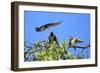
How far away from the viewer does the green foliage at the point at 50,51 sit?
1518mm

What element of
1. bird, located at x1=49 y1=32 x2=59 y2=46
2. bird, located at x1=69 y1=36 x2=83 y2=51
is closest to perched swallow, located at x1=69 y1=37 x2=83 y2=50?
bird, located at x1=69 y1=36 x2=83 y2=51

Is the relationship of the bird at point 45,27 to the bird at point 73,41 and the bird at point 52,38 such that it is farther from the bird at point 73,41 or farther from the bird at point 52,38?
the bird at point 73,41

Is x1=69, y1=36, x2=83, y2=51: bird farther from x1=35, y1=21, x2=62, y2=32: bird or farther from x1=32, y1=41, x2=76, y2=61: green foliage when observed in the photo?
x1=35, y1=21, x2=62, y2=32: bird

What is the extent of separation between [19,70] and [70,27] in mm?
474

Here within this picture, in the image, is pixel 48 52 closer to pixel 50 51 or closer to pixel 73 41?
pixel 50 51

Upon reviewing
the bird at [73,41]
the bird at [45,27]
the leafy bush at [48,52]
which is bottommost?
the leafy bush at [48,52]

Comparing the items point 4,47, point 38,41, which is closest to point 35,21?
point 38,41

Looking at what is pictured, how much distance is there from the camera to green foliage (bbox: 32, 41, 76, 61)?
4.98ft

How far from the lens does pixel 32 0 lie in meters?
1.51

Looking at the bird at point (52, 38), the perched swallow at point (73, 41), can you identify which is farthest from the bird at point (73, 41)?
the bird at point (52, 38)

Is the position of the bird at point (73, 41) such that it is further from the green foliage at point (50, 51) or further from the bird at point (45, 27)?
the bird at point (45, 27)

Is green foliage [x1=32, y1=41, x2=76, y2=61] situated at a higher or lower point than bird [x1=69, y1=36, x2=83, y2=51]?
lower

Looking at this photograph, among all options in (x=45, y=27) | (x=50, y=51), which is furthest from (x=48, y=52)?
(x=45, y=27)

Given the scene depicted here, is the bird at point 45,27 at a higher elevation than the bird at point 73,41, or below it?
higher
